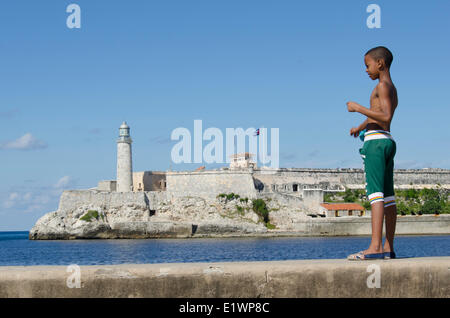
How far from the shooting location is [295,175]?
6806cm

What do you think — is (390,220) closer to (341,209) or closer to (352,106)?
(352,106)

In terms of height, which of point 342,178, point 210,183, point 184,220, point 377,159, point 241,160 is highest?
point 241,160

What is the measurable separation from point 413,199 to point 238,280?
6754 centimetres

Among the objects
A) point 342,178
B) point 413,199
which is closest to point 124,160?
point 342,178

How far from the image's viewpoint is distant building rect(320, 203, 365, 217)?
5881 cm

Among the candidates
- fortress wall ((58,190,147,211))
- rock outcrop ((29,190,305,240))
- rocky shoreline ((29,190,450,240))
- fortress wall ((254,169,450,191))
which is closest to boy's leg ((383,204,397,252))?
rocky shoreline ((29,190,450,240))

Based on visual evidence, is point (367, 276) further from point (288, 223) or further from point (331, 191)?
point (331, 191)

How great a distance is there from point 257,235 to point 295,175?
13.0m

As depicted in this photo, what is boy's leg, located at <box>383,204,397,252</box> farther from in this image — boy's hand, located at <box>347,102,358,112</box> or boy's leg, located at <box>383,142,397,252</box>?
boy's hand, located at <box>347,102,358,112</box>

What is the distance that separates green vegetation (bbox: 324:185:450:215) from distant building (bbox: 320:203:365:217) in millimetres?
3162

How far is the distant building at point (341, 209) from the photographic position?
58.8m

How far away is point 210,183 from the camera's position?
60312mm

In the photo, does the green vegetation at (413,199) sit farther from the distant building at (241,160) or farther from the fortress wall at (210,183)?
the distant building at (241,160)
